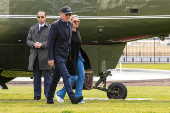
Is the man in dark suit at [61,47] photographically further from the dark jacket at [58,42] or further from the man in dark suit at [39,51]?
the man in dark suit at [39,51]

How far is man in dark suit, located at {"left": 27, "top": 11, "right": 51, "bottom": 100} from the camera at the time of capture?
912 centimetres

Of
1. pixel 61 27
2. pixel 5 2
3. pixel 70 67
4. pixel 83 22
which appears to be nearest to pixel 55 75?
pixel 70 67

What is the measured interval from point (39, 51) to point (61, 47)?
1.41 metres

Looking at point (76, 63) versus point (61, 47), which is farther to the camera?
point (76, 63)

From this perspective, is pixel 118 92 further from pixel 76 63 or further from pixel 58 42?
pixel 58 42

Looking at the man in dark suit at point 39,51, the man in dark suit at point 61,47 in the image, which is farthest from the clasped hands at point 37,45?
the man in dark suit at point 61,47

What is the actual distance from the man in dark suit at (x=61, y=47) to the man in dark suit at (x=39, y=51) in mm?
1174

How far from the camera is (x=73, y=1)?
380 inches

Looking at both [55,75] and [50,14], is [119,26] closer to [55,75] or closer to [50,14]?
[50,14]

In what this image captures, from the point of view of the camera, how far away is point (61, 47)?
7.87 m

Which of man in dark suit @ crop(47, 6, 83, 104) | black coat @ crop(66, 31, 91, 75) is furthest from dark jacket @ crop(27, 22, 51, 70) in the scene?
man in dark suit @ crop(47, 6, 83, 104)

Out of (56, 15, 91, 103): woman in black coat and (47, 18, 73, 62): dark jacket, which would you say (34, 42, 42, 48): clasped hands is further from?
(47, 18, 73, 62): dark jacket

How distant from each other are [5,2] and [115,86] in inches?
132

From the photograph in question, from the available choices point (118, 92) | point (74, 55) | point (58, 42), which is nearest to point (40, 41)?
point (74, 55)
